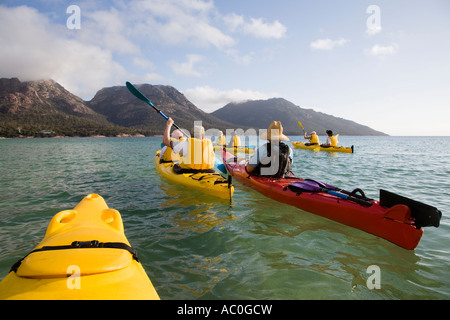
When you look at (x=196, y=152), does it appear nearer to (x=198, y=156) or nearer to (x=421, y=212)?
(x=198, y=156)

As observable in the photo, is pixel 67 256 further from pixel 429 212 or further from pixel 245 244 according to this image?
pixel 429 212

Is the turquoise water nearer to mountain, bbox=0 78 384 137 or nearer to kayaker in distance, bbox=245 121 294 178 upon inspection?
kayaker in distance, bbox=245 121 294 178

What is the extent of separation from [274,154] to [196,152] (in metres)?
2.53

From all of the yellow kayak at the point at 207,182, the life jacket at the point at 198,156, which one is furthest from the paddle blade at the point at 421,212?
the life jacket at the point at 198,156

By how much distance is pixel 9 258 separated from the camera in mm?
3609

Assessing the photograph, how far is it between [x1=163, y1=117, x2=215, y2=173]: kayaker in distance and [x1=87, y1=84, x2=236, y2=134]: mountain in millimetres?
94234

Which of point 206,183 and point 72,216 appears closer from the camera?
point 72,216

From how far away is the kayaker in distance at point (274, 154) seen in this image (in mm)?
6766

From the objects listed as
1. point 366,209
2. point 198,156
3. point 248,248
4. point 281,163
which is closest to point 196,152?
point 198,156

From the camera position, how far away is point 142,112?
134750 millimetres

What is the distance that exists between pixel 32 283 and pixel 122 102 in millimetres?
191533
